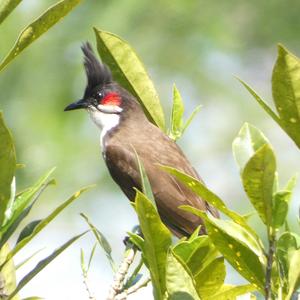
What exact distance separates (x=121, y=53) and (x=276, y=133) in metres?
4.86

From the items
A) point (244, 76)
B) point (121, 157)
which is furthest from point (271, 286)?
point (244, 76)

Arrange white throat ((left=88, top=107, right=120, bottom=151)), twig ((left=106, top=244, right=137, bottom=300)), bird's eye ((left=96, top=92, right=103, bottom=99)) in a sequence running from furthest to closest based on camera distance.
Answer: white throat ((left=88, top=107, right=120, bottom=151)) → bird's eye ((left=96, top=92, right=103, bottom=99)) → twig ((left=106, top=244, right=137, bottom=300))

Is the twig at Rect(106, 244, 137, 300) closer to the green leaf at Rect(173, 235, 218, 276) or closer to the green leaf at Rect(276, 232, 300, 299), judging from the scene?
the green leaf at Rect(173, 235, 218, 276)

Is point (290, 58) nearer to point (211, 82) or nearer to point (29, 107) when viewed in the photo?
point (29, 107)

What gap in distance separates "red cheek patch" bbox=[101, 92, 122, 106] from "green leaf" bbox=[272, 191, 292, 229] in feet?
10.9

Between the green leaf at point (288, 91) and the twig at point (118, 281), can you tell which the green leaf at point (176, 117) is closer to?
the twig at point (118, 281)

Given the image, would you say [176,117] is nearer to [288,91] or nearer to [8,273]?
[8,273]

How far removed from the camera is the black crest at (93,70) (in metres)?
3.59

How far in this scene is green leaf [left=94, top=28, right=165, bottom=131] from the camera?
1.93m

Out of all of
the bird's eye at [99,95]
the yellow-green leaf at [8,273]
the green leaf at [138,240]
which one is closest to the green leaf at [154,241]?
the green leaf at [138,240]

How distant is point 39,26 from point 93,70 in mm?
2577

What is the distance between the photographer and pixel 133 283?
1.79 meters

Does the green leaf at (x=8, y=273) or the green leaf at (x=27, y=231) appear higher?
the green leaf at (x=27, y=231)

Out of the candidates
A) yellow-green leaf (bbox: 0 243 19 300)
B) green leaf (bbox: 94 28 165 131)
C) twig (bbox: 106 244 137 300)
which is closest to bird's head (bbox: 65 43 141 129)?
green leaf (bbox: 94 28 165 131)
